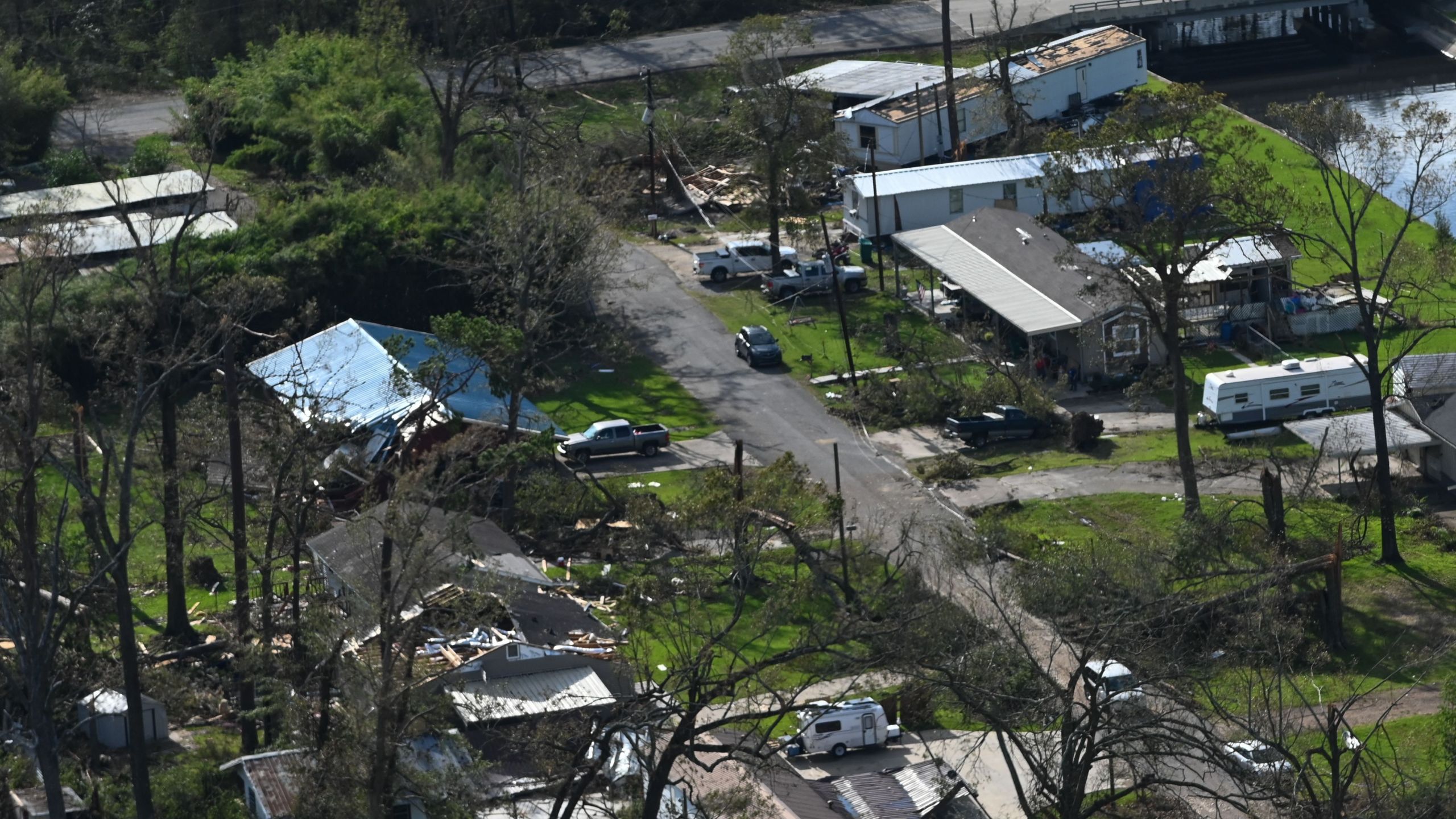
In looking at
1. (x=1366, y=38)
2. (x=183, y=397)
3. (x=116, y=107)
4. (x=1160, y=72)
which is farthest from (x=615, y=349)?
(x=1366, y=38)

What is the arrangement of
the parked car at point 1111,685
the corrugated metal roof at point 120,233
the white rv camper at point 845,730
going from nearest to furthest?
the parked car at point 1111,685
the white rv camper at point 845,730
the corrugated metal roof at point 120,233

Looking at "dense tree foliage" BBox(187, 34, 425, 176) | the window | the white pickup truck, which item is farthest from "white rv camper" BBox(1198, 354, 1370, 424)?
"dense tree foliage" BBox(187, 34, 425, 176)

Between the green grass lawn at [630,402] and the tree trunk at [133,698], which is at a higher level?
the tree trunk at [133,698]

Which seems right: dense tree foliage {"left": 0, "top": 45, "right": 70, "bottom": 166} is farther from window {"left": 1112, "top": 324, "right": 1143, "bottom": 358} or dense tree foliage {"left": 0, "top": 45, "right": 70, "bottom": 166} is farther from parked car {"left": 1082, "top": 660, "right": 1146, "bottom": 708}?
parked car {"left": 1082, "top": 660, "right": 1146, "bottom": 708}

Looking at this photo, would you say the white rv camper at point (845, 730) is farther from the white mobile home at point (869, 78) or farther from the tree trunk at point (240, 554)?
the white mobile home at point (869, 78)

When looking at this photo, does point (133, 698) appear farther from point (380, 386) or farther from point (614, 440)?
point (614, 440)

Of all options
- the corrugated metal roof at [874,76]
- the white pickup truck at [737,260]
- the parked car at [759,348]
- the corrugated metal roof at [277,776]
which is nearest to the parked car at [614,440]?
the parked car at [759,348]
